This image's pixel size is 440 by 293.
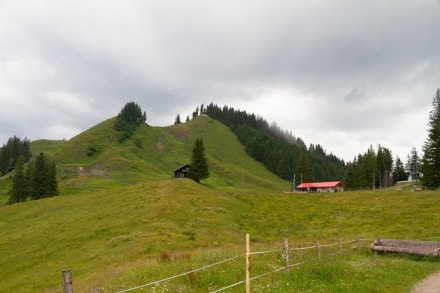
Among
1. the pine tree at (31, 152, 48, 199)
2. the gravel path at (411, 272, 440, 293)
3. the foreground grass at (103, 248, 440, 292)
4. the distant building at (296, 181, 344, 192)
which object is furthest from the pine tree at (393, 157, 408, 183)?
the gravel path at (411, 272, 440, 293)

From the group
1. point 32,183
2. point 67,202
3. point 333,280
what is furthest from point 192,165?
point 333,280

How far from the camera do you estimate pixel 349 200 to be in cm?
7344

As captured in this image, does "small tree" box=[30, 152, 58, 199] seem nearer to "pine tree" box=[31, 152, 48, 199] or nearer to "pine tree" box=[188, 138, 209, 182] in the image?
"pine tree" box=[31, 152, 48, 199]

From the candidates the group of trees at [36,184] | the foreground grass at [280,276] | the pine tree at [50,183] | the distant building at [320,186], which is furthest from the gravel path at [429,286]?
the distant building at [320,186]

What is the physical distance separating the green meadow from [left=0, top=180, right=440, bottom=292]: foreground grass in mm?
Result: 140

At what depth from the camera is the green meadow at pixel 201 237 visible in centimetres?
1791

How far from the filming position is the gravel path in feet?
54.8

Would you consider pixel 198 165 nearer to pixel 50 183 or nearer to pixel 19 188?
pixel 50 183

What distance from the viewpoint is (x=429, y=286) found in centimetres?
1756

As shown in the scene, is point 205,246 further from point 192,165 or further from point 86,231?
point 192,165

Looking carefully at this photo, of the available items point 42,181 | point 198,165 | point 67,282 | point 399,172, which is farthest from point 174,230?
point 399,172

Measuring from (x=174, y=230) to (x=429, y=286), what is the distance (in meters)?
27.0

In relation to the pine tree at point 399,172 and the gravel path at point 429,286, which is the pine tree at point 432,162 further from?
the pine tree at point 399,172

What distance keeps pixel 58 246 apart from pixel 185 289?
1233 inches
